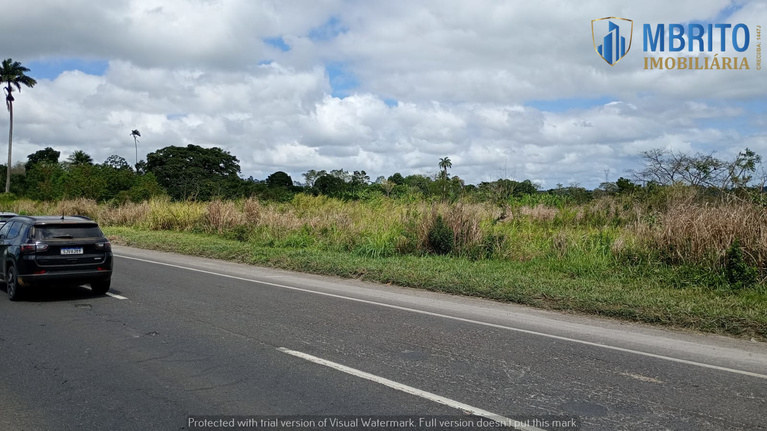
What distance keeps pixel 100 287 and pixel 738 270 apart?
41.1ft

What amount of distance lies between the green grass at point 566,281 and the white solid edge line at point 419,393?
207 inches

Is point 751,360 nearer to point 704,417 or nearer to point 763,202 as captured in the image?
point 704,417

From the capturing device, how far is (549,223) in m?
20.1

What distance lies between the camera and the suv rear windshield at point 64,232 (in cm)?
1088

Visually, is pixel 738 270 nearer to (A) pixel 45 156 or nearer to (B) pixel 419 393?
(B) pixel 419 393

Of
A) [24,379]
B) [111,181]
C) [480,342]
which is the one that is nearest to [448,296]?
[480,342]

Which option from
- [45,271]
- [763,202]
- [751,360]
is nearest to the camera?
[751,360]

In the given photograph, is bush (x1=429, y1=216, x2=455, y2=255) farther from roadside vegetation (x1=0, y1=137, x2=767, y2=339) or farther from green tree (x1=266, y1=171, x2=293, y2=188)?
green tree (x1=266, y1=171, x2=293, y2=188)

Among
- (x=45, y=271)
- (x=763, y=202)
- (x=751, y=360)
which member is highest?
(x=763, y=202)

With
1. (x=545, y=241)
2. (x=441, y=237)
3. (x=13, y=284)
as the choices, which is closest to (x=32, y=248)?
(x=13, y=284)

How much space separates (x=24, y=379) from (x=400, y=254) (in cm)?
1195

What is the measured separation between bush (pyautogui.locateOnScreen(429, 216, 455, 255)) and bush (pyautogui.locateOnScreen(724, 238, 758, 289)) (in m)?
6.98

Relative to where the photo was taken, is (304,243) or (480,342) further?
(304,243)

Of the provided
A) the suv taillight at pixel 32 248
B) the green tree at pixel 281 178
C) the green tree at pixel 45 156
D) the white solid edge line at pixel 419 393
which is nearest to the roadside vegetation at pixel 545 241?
the white solid edge line at pixel 419 393
